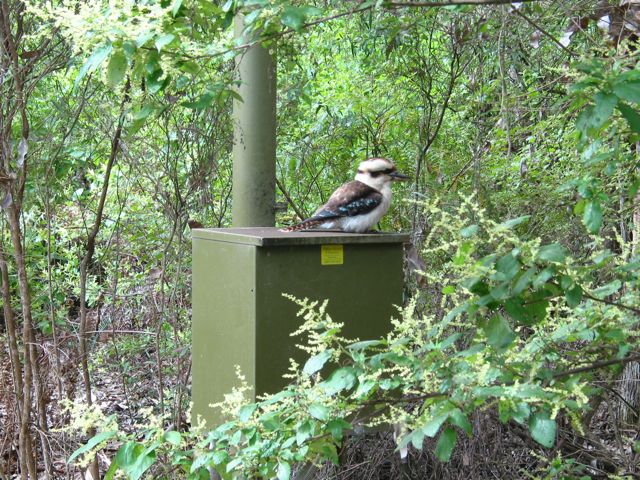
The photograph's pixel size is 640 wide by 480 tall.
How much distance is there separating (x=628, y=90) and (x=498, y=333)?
24.4 inches

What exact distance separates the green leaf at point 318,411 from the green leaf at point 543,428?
483mm

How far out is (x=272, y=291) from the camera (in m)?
2.87

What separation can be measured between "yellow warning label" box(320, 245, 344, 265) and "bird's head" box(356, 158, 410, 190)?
1.58 ft

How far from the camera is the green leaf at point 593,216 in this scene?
6.50ft

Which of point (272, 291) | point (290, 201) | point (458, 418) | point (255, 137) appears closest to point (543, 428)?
point (458, 418)

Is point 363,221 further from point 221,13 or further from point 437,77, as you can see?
point 437,77

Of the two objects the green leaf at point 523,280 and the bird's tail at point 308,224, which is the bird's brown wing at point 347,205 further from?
the green leaf at point 523,280

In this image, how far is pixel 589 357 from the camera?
7.58ft

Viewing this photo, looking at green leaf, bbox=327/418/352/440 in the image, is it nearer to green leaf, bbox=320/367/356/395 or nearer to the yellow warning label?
green leaf, bbox=320/367/356/395

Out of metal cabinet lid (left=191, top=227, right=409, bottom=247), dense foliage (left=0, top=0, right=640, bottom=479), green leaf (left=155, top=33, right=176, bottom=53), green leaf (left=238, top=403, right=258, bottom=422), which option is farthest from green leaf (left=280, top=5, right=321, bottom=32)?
green leaf (left=238, top=403, right=258, bottom=422)

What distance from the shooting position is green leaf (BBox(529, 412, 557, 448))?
5.84 ft

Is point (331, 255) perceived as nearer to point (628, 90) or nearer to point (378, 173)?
point (378, 173)

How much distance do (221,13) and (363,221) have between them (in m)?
1.01

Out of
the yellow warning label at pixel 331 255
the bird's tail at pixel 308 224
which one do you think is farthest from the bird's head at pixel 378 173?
the yellow warning label at pixel 331 255
